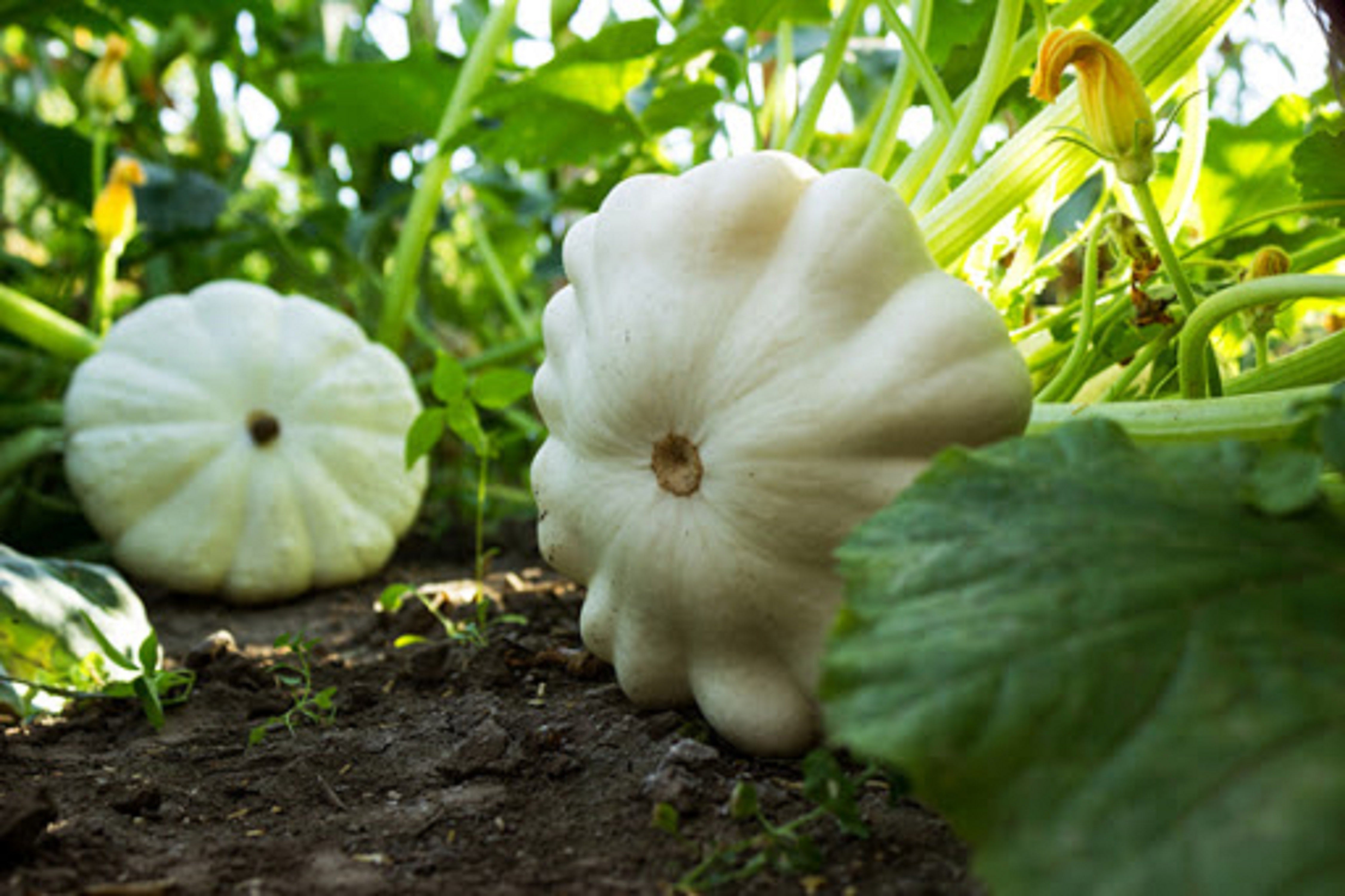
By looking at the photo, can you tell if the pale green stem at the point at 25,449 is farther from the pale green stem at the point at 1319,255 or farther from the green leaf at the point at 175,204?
the pale green stem at the point at 1319,255

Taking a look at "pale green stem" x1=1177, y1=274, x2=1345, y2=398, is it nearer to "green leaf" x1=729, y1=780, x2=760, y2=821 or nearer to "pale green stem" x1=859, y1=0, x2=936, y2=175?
"pale green stem" x1=859, y1=0, x2=936, y2=175

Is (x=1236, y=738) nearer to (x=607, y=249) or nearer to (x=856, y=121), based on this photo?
(x=607, y=249)

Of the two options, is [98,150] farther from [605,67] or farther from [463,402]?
[463,402]

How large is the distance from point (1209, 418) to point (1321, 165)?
44cm

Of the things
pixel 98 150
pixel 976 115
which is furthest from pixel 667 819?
pixel 98 150

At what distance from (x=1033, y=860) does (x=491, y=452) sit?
1235 millimetres

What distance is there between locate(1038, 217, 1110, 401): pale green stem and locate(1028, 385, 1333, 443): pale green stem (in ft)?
0.36

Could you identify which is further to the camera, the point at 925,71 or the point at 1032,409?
the point at 925,71

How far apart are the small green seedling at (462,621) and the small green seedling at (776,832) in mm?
615

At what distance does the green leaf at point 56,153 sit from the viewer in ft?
9.30

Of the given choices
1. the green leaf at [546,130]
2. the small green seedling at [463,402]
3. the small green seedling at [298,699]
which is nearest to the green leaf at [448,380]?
the small green seedling at [463,402]

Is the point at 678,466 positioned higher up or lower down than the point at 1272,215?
lower down

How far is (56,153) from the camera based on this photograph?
9.41 ft

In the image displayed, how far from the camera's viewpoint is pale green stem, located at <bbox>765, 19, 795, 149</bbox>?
1.90 metres
